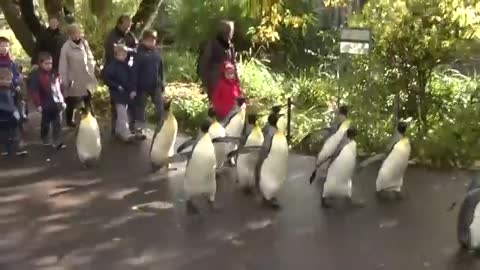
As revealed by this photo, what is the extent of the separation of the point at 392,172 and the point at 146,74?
313 centimetres

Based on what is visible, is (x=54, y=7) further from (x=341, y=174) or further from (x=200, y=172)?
(x=341, y=174)

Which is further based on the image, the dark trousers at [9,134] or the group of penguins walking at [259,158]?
the dark trousers at [9,134]

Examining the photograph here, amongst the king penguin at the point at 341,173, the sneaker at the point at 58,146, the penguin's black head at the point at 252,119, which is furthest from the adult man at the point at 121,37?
the king penguin at the point at 341,173

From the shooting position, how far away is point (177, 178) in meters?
7.83

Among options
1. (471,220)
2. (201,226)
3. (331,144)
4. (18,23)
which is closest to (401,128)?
(331,144)

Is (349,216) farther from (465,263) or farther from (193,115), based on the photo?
(193,115)

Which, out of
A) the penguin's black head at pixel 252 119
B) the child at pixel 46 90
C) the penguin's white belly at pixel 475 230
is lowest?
the penguin's white belly at pixel 475 230

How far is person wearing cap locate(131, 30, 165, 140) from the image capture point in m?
9.09

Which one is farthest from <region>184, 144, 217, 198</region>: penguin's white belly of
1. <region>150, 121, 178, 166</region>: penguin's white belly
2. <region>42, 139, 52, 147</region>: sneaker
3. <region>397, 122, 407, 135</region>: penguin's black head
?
<region>42, 139, 52, 147</region>: sneaker

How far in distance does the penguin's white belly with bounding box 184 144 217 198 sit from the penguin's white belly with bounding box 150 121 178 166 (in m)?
1.14

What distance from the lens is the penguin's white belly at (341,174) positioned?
692 cm

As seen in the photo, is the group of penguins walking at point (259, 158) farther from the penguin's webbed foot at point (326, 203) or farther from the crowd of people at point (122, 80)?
the crowd of people at point (122, 80)

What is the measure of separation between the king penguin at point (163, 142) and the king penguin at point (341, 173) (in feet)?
5.17

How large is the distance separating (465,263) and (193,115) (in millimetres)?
5459
